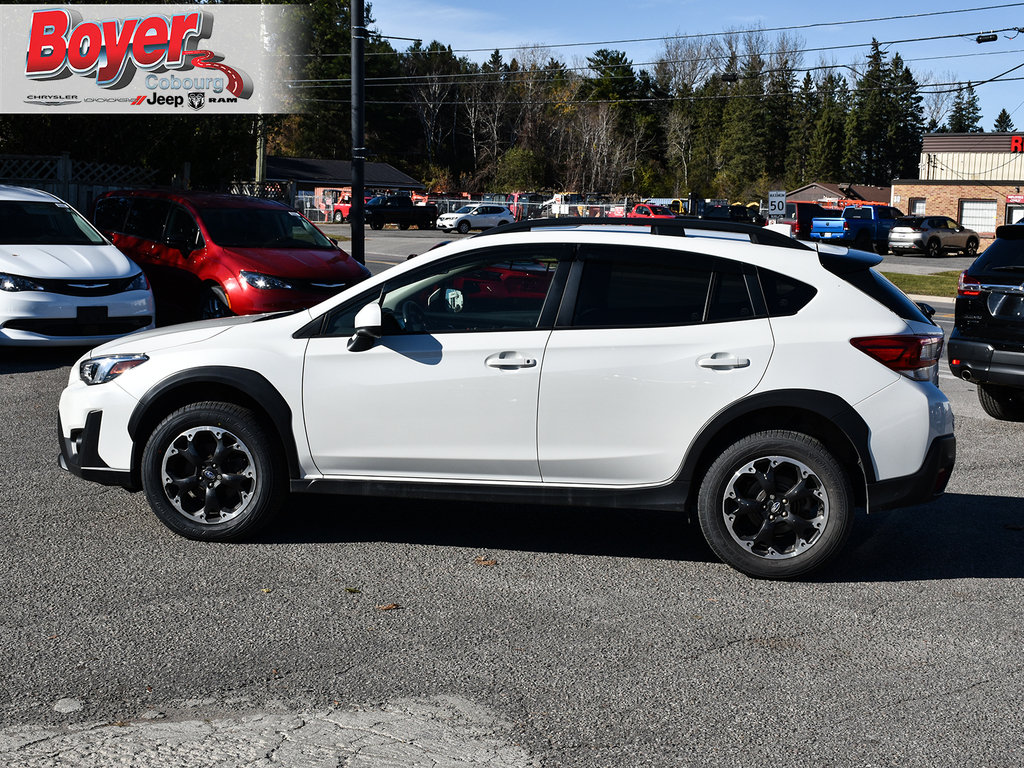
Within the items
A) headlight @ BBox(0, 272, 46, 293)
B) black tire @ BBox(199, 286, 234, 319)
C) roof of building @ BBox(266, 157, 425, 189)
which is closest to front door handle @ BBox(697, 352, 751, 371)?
headlight @ BBox(0, 272, 46, 293)

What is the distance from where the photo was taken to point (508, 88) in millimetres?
100562

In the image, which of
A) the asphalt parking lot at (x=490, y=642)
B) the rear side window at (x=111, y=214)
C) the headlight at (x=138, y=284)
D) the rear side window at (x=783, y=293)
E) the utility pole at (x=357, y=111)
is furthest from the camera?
the utility pole at (x=357, y=111)

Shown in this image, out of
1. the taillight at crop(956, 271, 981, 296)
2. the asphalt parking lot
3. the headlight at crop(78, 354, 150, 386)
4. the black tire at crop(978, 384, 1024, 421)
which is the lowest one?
the asphalt parking lot

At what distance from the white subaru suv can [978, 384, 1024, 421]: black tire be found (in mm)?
4760

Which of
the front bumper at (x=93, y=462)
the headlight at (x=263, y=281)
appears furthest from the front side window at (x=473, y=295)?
the headlight at (x=263, y=281)

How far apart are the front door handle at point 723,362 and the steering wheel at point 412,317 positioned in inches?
54.7

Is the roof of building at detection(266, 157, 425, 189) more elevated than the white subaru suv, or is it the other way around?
the roof of building at detection(266, 157, 425, 189)

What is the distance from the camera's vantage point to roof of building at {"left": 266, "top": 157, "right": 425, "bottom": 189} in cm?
8444

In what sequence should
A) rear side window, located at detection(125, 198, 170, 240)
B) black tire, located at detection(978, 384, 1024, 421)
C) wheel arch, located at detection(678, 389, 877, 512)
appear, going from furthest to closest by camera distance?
rear side window, located at detection(125, 198, 170, 240), black tire, located at detection(978, 384, 1024, 421), wheel arch, located at detection(678, 389, 877, 512)

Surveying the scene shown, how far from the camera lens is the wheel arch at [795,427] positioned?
531 centimetres

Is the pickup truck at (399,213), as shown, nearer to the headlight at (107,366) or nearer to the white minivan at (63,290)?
the white minivan at (63,290)

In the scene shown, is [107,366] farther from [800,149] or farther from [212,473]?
[800,149]

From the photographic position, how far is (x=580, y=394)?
5.45m

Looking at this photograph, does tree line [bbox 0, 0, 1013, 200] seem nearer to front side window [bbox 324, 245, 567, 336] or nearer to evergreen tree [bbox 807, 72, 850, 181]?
evergreen tree [bbox 807, 72, 850, 181]
